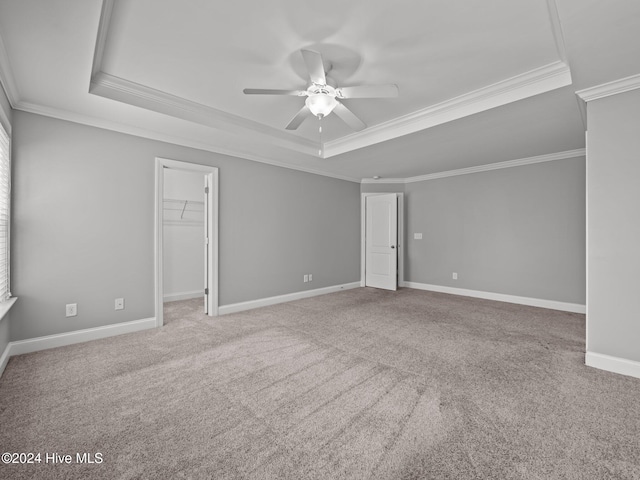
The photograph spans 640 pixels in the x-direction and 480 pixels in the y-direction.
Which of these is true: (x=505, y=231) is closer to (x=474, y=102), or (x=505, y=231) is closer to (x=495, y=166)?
(x=495, y=166)

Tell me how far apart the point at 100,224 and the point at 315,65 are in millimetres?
2845

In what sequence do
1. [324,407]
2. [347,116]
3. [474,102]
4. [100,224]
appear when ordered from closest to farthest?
[324,407], [347,116], [474,102], [100,224]

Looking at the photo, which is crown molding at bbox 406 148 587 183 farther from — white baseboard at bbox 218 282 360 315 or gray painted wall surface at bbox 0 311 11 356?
gray painted wall surface at bbox 0 311 11 356

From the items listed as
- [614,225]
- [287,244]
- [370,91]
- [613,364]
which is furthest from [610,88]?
[287,244]

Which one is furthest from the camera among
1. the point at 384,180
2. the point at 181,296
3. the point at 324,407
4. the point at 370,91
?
the point at 384,180

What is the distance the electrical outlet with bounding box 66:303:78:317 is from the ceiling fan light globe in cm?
312

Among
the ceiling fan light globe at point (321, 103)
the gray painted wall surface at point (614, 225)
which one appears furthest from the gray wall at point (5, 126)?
the gray painted wall surface at point (614, 225)

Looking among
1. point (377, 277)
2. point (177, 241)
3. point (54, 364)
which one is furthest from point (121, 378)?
point (377, 277)

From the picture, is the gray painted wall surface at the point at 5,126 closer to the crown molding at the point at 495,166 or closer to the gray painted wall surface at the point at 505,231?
the crown molding at the point at 495,166

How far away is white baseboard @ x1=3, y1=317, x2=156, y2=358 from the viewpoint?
2.79m

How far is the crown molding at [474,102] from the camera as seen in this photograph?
2.47m

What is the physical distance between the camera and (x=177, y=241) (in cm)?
527

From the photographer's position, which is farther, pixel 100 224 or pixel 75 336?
pixel 100 224

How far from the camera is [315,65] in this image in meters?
2.02
